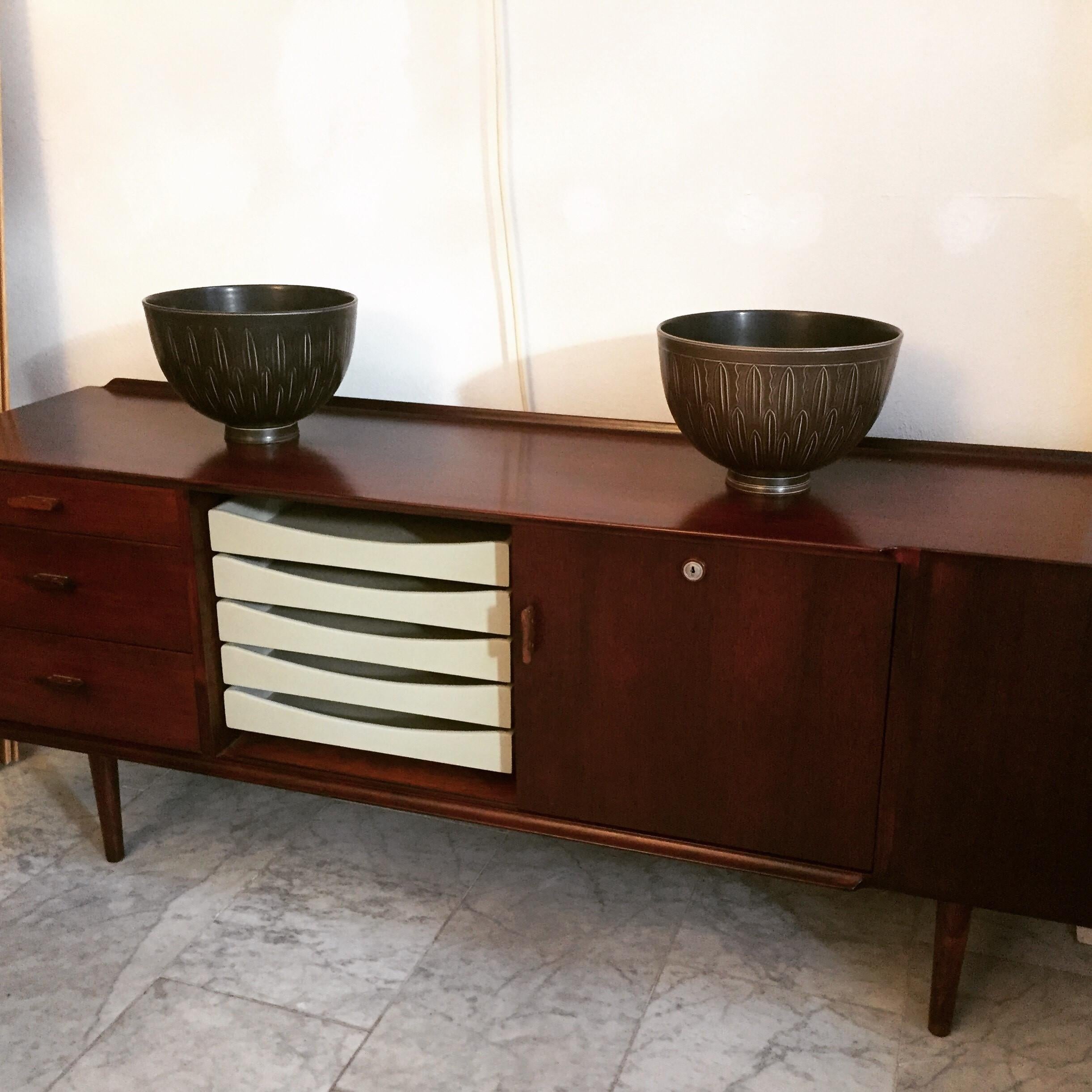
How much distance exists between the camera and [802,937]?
1.60 metres

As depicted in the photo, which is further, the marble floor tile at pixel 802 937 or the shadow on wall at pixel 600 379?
the shadow on wall at pixel 600 379

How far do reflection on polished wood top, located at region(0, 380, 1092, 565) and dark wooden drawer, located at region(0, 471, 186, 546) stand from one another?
0.06 feet

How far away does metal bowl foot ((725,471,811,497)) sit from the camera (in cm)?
138

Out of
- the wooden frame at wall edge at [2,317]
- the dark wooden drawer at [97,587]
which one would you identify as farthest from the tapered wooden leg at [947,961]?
the wooden frame at wall edge at [2,317]

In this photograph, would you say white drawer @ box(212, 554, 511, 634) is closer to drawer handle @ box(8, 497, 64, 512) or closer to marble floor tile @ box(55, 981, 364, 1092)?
drawer handle @ box(8, 497, 64, 512)

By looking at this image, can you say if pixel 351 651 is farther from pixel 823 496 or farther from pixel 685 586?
pixel 823 496

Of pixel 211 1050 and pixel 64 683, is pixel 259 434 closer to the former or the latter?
pixel 64 683

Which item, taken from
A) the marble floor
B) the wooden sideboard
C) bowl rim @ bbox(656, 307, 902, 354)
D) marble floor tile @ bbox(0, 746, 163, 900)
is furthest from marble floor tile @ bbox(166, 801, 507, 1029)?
bowl rim @ bbox(656, 307, 902, 354)

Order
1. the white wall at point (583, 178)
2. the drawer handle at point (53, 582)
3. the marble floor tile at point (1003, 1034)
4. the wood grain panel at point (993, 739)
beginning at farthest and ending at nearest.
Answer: the drawer handle at point (53, 582)
the white wall at point (583, 178)
the marble floor tile at point (1003, 1034)
the wood grain panel at point (993, 739)

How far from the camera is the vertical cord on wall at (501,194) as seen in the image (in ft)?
5.24

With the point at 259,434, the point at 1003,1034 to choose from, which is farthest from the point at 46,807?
the point at 1003,1034

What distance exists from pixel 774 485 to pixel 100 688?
3.03 ft

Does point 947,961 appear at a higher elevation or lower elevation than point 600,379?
lower

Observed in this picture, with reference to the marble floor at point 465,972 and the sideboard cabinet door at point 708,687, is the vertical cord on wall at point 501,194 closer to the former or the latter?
the sideboard cabinet door at point 708,687
